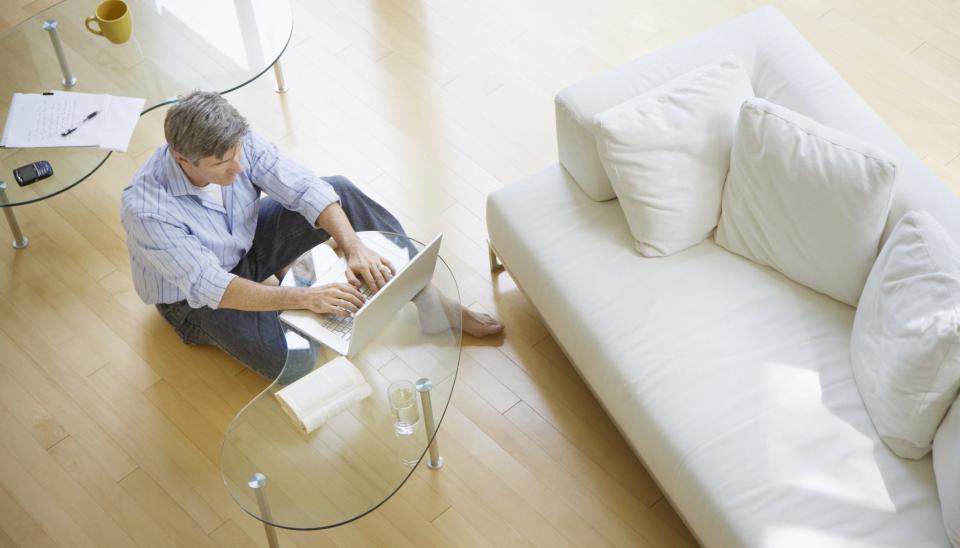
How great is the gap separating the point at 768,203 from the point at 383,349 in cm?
102

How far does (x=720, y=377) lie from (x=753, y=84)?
882mm

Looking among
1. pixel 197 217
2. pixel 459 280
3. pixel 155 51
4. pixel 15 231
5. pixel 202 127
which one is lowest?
pixel 459 280

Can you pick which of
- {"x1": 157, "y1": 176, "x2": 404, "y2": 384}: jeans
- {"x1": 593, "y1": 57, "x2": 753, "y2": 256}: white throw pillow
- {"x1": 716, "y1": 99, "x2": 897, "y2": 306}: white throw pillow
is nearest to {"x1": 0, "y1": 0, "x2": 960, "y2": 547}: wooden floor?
{"x1": 157, "y1": 176, "x2": 404, "y2": 384}: jeans

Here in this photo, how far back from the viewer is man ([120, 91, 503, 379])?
8.78 ft

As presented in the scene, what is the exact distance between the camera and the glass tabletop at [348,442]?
7.78 ft

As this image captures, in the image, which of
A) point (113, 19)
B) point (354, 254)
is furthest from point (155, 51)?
point (354, 254)

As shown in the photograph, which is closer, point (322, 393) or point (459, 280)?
point (322, 393)

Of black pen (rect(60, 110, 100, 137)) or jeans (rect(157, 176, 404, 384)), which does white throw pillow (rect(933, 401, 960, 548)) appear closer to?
jeans (rect(157, 176, 404, 384))

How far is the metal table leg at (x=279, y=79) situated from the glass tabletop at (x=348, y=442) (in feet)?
4.70

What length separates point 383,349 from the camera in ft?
8.61

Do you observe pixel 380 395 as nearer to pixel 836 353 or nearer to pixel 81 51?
pixel 836 353

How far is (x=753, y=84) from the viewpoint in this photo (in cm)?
300

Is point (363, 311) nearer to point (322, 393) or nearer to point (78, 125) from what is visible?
point (322, 393)

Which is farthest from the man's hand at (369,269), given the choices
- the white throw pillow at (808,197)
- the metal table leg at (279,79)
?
the metal table leg at (279,79)
